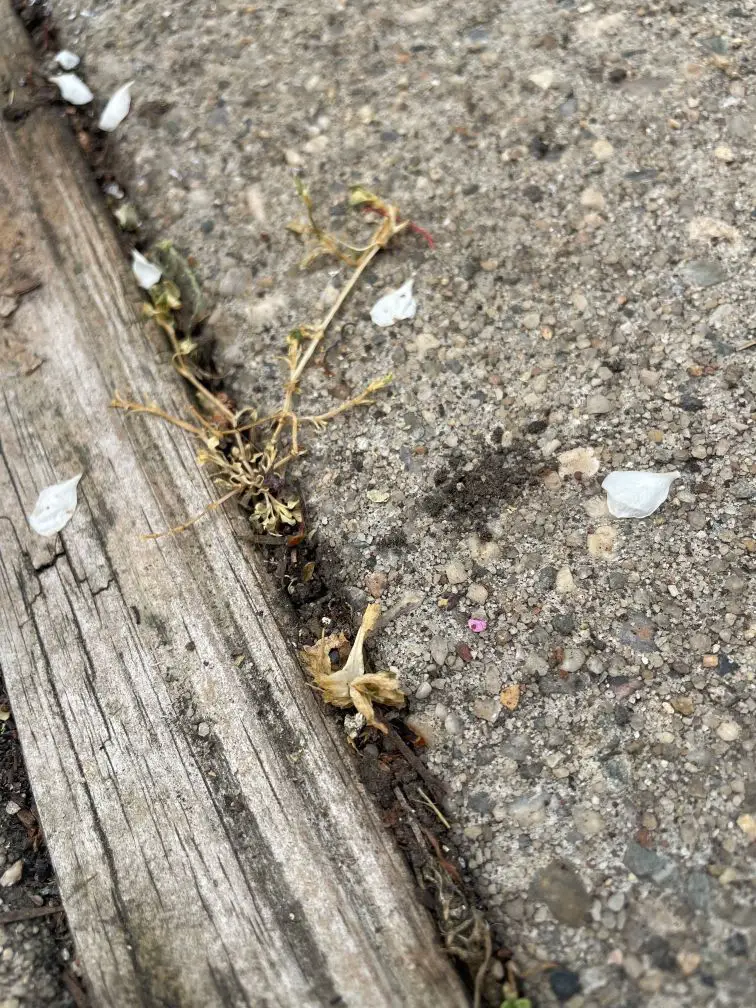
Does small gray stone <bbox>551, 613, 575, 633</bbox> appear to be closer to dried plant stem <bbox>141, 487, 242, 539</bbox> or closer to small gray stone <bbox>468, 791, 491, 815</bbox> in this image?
small gray stone <bbox>468, 791, 491, 815</bbox>

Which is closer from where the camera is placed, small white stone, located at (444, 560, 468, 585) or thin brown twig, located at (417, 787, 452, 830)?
thin brown twig, located at (417, 787, 452, 830)

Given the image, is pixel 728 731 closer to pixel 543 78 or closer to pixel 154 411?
pixel 154 411

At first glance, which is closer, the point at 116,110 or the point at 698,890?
the point at 698,890

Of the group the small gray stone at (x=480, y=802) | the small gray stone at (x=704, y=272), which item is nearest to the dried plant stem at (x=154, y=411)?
the small gray stone at (x=480, y=802)

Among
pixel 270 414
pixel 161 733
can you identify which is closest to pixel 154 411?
pixel 270 414

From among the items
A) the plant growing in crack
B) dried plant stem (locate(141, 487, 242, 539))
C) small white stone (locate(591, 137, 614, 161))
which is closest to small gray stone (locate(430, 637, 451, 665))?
the plant growing in crack

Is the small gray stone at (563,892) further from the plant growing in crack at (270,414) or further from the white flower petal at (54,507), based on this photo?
the white flower petal at (54,507)

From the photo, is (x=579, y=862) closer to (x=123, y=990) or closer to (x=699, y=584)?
(x=699, y=584)
